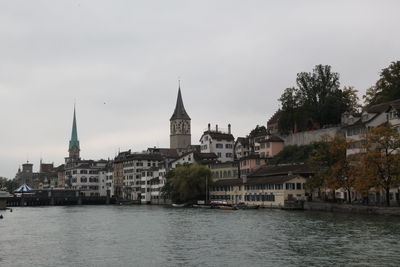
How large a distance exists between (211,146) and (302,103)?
127ft

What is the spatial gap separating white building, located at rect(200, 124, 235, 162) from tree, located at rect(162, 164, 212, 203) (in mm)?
30356

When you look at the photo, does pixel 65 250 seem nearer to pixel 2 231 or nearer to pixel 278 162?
pixel 2 231

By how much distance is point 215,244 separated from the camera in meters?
44.1

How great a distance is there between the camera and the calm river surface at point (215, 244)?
35.9 meters

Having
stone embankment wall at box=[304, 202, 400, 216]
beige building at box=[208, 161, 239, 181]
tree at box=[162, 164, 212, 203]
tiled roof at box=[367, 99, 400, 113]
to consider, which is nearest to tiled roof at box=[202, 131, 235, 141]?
beige building at box=[208, 161, 239, 181]

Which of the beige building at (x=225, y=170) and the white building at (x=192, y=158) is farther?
the white building at (x=192, y=158)

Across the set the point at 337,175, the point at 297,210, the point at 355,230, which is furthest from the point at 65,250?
the point at 297,210

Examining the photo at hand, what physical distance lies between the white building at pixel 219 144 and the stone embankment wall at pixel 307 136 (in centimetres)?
3202

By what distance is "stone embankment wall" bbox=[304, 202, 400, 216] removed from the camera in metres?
65.6

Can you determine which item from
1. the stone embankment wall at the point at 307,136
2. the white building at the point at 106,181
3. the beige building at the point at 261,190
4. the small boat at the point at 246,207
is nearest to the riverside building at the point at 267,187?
the beige building at the point at 261,190

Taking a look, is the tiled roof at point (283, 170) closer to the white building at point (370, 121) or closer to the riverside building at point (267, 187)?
the riverside building at point (267, 187)

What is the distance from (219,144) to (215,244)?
105 metres

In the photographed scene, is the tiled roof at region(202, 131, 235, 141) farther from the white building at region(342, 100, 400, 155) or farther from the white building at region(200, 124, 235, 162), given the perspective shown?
the white building at region(342, 100, 400, 155)

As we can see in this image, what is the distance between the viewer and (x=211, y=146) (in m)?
149
